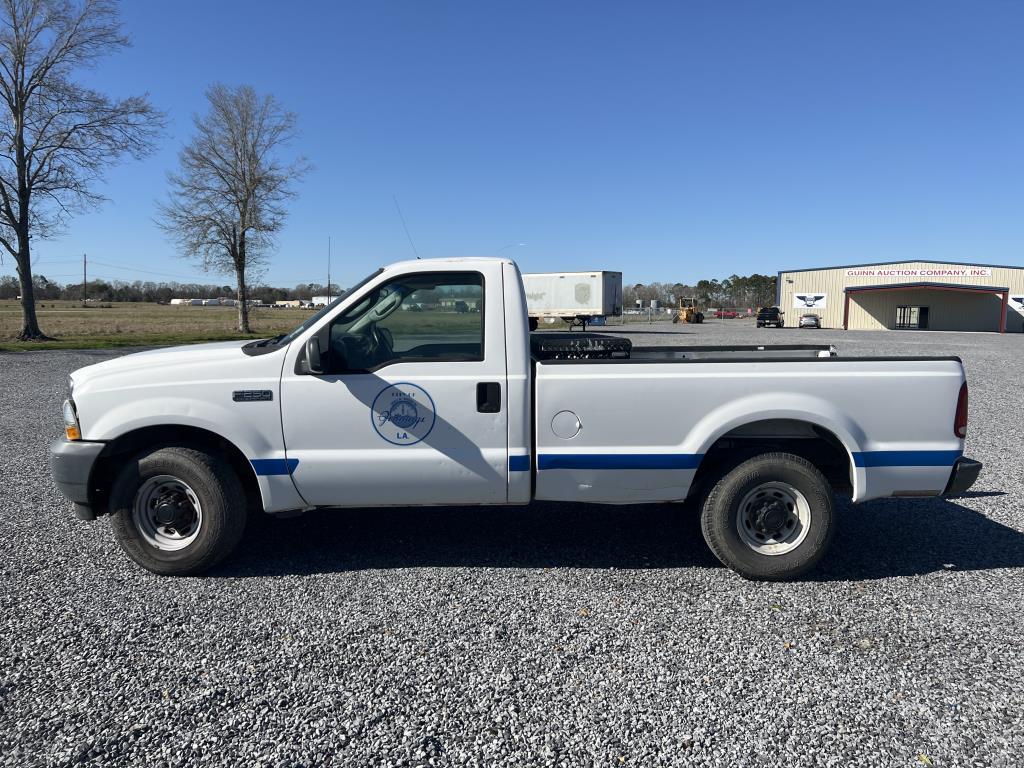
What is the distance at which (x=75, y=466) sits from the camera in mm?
4188

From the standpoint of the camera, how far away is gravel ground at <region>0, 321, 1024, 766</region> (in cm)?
277

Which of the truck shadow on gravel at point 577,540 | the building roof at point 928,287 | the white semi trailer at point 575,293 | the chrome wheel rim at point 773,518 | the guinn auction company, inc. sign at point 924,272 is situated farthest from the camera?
the guinn auction company, inc. sign at point 924,272

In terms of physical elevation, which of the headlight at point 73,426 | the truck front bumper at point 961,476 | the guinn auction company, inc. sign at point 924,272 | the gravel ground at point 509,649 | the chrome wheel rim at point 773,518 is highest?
the guinn auction company, inc. sign at point 924,272

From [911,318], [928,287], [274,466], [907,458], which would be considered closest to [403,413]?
[274,466]

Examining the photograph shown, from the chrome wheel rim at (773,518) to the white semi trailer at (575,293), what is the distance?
33.9m

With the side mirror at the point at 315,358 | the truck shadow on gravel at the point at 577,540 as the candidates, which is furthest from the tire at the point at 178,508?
the side mirror at the point at 315,358

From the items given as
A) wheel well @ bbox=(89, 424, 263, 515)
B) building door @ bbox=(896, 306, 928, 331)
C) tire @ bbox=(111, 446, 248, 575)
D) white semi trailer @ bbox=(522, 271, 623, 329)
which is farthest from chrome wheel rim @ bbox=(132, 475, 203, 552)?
building door @ bbox=(896, 306, 928, 331)

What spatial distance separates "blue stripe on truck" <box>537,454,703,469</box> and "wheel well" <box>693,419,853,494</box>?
13 cm

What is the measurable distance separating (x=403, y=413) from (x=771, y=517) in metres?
2.36

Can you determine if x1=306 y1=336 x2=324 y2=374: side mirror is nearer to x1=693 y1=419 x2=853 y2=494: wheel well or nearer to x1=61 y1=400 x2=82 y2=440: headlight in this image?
x1=61 y1=400 x2=82 y2=440: headlight

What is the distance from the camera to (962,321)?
176ft

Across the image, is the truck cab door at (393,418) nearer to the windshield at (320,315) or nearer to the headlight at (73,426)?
the windshield at (320,315)

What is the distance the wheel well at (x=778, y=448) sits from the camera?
A: 4.35m

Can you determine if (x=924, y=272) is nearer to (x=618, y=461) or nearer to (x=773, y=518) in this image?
(x=773, y=518)
